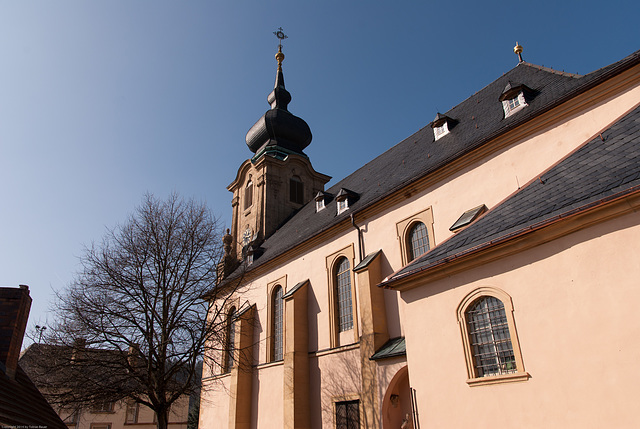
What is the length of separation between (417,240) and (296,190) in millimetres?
16645

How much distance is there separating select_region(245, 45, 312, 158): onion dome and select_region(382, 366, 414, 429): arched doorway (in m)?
20.9

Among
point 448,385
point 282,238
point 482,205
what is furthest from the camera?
point 282,238

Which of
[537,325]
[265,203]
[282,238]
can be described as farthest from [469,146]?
[265,203]

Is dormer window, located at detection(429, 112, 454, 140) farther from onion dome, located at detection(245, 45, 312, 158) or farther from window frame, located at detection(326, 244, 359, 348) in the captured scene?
onion dome, located at detection(245, 45, 312, 158)

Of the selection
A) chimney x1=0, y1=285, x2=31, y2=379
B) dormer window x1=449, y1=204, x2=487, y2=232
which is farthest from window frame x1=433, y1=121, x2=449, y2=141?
chimney x1=0, y1=285, x2=31, y2=379

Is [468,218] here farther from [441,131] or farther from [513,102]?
[441,131]

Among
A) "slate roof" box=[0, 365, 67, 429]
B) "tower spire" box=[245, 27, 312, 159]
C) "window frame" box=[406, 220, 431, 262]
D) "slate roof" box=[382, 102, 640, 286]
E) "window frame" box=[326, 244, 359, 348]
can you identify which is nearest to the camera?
"slate roof" box=[0, 365, 67, 429]

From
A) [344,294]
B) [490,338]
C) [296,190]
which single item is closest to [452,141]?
[344,294]

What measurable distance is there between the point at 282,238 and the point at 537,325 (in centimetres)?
1747

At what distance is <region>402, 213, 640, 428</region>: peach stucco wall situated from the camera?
6.20m

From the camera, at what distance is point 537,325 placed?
286 inches

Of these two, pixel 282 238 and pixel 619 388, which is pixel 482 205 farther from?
pixel 282 238

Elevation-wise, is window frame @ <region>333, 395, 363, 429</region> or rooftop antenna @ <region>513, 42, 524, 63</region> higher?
rooftop antenna @ <region>513, 42, 524, 63</region>

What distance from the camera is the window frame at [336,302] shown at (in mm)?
15781
